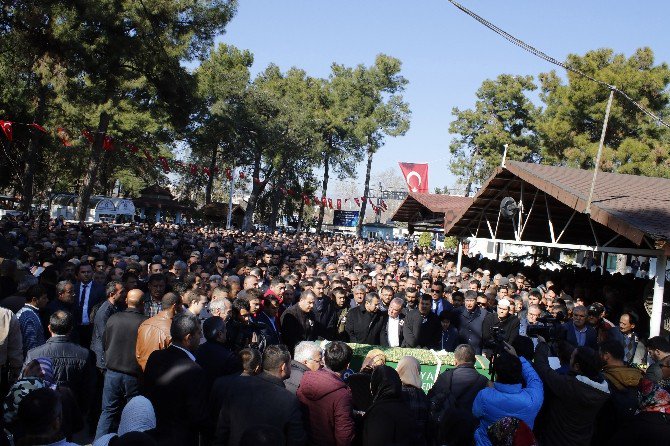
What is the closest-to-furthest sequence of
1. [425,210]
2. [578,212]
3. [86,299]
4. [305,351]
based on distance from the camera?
[305,351] → [86,299] → [578,212] → [425,210]

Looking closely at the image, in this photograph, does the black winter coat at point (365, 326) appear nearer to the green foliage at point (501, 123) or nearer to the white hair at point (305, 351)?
the white hair at point (305, 351)

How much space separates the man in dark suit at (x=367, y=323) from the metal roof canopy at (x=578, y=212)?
496 cm

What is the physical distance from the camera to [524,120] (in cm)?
4822

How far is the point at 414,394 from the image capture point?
161 inches

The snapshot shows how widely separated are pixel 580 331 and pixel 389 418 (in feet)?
15.4

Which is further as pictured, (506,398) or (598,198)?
(598,198)

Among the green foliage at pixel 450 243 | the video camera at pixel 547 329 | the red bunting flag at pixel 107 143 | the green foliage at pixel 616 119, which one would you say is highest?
the green foliage at pixel 616 119

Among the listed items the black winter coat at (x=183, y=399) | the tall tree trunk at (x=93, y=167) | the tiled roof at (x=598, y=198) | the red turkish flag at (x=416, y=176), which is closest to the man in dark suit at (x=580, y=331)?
the tiled roof at (x=598, y=198)

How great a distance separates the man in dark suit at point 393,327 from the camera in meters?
7.75

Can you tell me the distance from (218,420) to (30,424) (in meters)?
1.31

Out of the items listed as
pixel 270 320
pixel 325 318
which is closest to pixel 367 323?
pixel 325 318

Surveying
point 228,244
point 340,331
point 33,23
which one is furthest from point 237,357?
point 228,244

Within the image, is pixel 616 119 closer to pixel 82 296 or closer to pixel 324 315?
pixel 324 315

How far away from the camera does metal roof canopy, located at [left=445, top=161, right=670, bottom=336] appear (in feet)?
35.0
